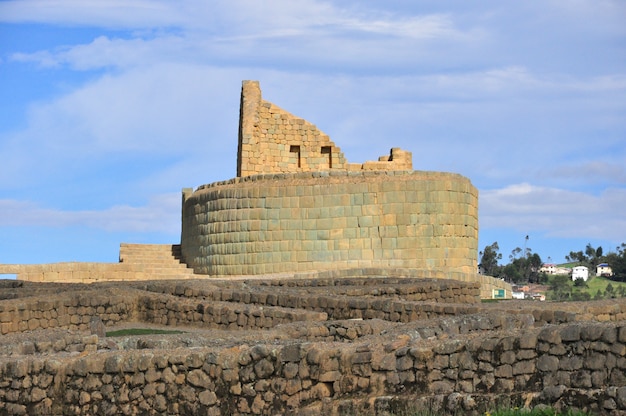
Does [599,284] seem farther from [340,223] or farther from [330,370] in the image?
[330,370]

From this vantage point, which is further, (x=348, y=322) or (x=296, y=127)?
(x=296, y=127)

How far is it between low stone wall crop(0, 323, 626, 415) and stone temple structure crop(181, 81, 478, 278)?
876 inches

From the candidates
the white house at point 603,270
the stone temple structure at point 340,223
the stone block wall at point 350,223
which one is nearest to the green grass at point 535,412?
the stone temple structure at point 340,223

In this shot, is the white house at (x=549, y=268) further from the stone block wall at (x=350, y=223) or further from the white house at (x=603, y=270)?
the stone block wall at (x=350, y=223)

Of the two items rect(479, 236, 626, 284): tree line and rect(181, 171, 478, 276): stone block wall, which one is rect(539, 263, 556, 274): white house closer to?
rect(479, 236, 626, 284): tree line

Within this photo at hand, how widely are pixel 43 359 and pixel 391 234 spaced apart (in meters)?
23.3

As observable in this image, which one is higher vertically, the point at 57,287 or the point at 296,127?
the point at 296,127

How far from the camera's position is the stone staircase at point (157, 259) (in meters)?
39.4

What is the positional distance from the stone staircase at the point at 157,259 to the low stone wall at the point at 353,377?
24.5 meters

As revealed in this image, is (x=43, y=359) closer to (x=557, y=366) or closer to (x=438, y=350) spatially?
(x=438, y=350)

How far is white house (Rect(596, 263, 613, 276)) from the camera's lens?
10775 cm

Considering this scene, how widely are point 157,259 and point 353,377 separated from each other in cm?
3042

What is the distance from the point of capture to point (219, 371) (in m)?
13.3

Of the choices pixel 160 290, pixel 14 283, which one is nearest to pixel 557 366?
pixel 160 290
